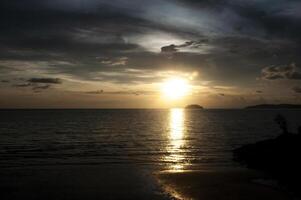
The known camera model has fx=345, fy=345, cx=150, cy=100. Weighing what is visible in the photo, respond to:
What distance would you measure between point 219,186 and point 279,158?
50.7 ft

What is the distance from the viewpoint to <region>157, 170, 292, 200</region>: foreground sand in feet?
100

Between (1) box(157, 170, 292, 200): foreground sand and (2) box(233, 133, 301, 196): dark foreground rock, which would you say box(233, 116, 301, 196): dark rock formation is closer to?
(2) box(233, 133, 301, 196): dark foreground rock

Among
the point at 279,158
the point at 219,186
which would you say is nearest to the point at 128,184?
the point at 219,186

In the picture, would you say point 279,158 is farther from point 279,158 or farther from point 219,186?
point 219,186

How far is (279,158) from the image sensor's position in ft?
150

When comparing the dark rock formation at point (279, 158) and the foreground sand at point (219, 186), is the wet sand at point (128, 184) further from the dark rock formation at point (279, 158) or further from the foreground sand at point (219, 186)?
the dark rock formation at point (279, 158)

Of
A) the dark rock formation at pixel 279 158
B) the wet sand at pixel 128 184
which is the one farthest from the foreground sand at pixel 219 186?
the dark rock formation at pixel 279 158

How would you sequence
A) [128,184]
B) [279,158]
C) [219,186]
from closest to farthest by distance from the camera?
[219,186] → [128,184] → [279,158]

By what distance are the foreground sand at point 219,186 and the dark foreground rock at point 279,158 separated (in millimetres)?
2652

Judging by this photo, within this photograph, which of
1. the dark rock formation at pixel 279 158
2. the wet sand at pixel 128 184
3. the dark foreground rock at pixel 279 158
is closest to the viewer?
the wet sand at pixel 128 184

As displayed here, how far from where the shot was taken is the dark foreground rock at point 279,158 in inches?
1510

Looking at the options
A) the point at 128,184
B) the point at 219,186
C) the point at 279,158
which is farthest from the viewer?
the point at 279,158

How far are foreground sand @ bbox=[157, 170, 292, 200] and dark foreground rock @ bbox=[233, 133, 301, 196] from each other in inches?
104

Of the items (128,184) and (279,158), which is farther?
(279,158)
